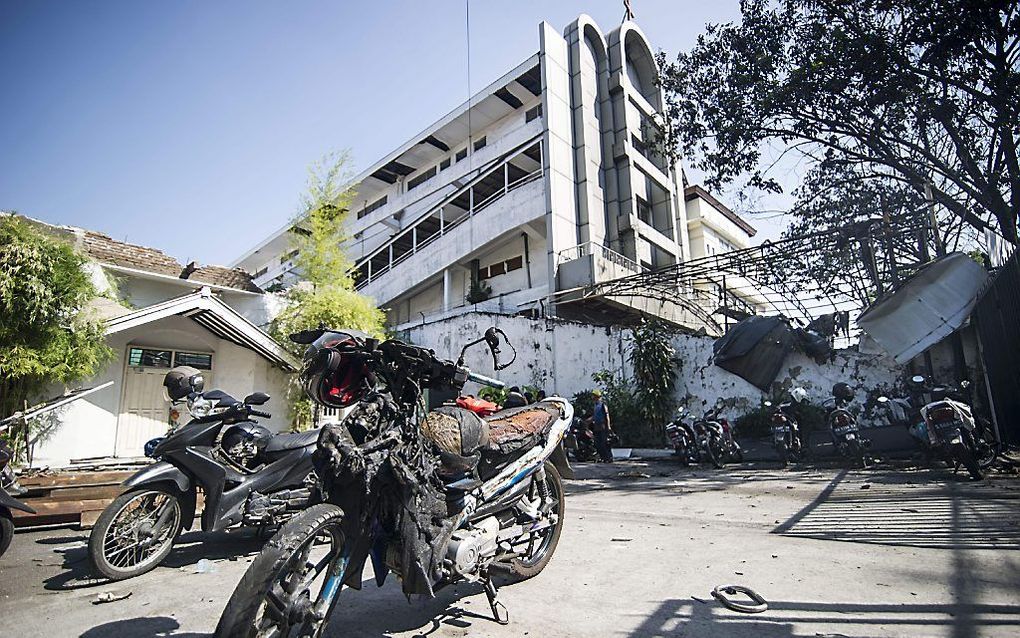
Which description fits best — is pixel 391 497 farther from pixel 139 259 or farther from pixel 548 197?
pixel 548 197

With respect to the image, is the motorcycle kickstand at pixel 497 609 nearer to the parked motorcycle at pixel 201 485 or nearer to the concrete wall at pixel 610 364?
the parked motorcycle at pixel 201 485

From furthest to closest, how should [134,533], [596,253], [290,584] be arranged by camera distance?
[596,253] < [134,533] < [290,584]

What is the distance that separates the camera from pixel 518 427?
342 cm

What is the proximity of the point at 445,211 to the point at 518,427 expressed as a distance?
26.4m

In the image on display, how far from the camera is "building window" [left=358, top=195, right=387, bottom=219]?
3544cm

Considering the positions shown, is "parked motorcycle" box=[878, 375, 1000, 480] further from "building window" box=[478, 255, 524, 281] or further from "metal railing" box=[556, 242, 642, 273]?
"building window" box=[478, 255, 524, 281]

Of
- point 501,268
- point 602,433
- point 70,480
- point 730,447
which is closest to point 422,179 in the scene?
point 501,268

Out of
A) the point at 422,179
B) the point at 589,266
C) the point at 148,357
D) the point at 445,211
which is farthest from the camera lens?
the point at 422,179

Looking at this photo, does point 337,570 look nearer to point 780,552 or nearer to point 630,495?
point 780,552

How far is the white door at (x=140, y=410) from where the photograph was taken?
1063 centimetres

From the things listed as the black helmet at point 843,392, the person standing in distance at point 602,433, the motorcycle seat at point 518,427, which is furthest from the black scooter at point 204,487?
the black helmet at point 843,392

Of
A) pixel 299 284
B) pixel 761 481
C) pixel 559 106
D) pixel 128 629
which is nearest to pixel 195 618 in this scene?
pixel 128 629

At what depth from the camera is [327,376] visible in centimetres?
267

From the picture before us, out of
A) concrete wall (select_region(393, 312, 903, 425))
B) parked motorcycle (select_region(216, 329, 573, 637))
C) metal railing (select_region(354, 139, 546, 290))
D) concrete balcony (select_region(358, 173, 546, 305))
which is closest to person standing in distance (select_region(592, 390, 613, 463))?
concrete wall (select_region(393, 312, 903, 425))
